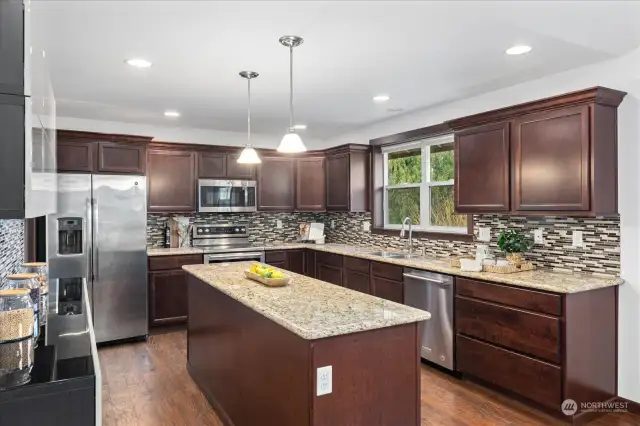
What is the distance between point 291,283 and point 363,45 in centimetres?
164

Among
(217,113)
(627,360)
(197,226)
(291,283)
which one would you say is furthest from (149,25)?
(627,360)

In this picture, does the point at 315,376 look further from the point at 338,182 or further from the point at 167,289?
the point at 338,182

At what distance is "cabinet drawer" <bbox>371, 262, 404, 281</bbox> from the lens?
13.8ft

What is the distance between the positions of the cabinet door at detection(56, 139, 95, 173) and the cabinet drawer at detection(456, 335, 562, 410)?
396 cm

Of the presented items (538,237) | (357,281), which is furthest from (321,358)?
(357,281)

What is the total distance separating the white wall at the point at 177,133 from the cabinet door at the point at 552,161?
3681mm

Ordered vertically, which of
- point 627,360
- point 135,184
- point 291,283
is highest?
point 135,184

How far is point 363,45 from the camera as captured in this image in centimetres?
282

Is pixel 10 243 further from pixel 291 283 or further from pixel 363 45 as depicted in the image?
pixel 363 45

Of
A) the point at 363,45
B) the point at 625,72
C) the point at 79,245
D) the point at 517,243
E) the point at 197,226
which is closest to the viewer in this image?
the point at 363,45

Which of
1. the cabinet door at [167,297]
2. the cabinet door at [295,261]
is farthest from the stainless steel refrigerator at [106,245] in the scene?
the cabinet door at [295,261]

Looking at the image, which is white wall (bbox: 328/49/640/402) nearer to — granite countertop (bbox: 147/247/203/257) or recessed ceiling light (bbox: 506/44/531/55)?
recessed ceiling light (bbox: 506/44/531/55)

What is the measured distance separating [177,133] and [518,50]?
4220 millimetres

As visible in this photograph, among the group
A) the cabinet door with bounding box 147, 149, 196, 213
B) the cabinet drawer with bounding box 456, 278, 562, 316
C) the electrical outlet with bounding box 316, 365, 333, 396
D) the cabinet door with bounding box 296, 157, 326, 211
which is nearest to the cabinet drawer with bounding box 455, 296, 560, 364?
the cabinet drawer with bounding box 456, 278, 562, 316
